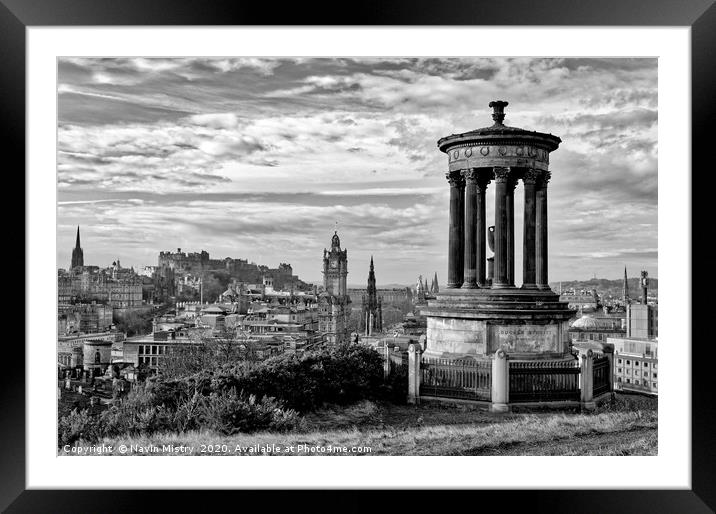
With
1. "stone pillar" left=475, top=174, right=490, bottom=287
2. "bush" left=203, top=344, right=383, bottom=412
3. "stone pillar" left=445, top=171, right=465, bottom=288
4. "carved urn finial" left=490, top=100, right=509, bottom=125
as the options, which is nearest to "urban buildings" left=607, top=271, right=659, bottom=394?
"stone pillar" left=475, top=174, right=490, bottom=287

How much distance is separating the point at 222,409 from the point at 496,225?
659cm

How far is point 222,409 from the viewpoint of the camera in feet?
36.0

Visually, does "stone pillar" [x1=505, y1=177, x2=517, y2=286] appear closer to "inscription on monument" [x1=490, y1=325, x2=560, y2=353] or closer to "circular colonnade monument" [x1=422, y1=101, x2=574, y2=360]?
"circular colonnade monument" [x1=422, y1=101, x2=574, y2=360]

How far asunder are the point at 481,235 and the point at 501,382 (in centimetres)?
382

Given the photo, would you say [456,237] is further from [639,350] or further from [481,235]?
[639,350]

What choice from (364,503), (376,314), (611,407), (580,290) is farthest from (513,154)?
(376,314)

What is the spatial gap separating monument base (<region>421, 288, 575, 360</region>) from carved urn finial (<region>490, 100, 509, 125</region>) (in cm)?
330

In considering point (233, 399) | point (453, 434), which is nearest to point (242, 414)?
point (233, 399)

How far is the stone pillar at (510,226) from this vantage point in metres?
14.6

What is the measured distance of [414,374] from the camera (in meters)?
13.7

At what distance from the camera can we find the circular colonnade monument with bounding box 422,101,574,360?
44.9 ft

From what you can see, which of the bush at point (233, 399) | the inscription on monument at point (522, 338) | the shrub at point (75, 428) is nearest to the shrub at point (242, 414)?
the bush at point (233, 399)
